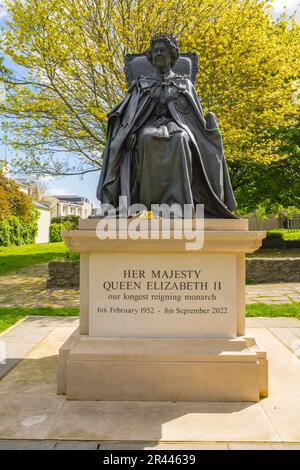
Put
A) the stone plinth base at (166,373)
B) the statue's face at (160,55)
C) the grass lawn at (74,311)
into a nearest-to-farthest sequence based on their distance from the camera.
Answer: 1. the stone plinth base at (166,373)
2. the statue's face at (160,55)
3. the grass lawn at (74,311)

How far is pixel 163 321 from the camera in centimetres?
324

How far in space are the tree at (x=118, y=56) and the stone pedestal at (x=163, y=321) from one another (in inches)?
272

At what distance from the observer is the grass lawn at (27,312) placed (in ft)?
20.4

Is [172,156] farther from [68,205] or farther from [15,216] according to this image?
[68,205]

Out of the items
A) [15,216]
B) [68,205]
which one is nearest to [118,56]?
[15,216]

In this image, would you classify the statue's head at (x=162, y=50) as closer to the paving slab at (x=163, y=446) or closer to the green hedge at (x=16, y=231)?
the paving slab at (x=163, y=446)

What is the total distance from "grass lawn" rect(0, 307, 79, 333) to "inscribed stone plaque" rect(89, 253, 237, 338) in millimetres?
3257

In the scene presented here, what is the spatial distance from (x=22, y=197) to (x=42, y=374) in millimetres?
21866

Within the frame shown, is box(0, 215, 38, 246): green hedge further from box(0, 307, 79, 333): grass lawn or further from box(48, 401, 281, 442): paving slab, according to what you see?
box(48, 401, 281, 442): paving slab

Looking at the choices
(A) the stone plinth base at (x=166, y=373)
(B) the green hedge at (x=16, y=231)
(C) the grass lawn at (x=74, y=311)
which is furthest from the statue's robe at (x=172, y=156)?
(B) the green hedge at (x=16, y=231)

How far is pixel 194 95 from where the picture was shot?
12.9 feet

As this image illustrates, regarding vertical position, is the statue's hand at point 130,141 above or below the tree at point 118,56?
below

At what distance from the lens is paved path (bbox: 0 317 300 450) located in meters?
2.50

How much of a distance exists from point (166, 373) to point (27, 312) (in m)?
4.15
